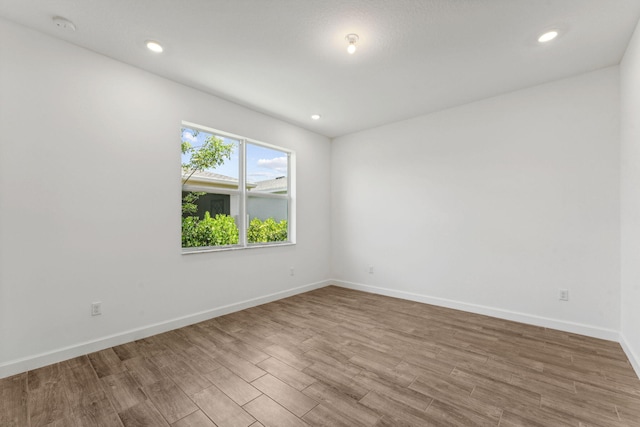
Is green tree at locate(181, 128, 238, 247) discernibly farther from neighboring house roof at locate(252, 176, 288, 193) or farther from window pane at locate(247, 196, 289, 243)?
neighboring house roof at locate(252, 176, 288, 193)

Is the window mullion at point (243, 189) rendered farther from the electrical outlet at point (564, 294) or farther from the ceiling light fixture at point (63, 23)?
the electrical outlet at point (564, 294)

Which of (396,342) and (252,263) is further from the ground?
(252,263)

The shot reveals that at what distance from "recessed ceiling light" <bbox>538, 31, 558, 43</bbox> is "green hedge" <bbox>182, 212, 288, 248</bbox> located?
149 inches

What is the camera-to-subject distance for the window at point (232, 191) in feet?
11.3

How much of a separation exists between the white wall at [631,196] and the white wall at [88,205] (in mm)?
4068

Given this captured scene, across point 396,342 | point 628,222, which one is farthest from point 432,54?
point 396,342

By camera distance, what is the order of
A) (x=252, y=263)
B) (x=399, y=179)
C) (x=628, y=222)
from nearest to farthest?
(x=628, y=222), (x=252, y=263), (x=399, y=179)

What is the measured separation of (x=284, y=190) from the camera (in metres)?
4.67

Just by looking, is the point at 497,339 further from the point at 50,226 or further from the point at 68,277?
the point at 50,226

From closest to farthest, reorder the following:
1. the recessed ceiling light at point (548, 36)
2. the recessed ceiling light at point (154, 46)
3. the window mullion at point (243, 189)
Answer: the recessed ceiling light at point (548, 36) < the recessed ceiling light at point (154, 46) < the window mullion at point (243, 189)

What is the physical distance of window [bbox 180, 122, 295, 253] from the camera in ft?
11.3

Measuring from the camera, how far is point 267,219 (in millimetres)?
4406

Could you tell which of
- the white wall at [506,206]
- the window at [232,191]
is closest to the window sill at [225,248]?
the window at [232,191]

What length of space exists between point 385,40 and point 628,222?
2769 mm
